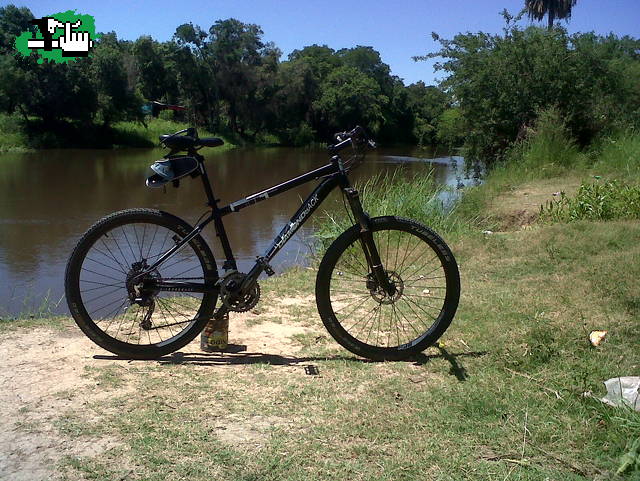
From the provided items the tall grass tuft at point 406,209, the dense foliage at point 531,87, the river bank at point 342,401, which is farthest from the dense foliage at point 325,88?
the river bank at point 342,401

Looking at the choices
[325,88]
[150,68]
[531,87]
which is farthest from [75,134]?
[531,87]

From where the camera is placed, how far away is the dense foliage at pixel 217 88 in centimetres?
4219

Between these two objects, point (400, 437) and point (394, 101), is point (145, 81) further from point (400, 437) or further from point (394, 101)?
point (400, 437)

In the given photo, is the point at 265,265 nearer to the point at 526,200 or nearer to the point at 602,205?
the point at 602,205

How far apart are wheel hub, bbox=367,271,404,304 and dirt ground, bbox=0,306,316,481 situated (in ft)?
1.89

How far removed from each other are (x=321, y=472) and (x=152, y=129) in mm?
47584

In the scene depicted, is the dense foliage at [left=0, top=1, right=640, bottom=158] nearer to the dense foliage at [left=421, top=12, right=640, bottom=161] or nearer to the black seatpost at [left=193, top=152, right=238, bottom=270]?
the dense foliage at [left=421, top=12, right=640, bottom=161]

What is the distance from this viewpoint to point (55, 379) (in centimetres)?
317

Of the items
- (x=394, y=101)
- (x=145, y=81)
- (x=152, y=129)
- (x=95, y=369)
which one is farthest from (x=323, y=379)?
(x=394, y=101)

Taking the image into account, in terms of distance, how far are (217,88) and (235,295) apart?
170 feet

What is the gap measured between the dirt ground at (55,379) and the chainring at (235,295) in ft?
0.96

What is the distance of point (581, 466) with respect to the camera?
2338 mm

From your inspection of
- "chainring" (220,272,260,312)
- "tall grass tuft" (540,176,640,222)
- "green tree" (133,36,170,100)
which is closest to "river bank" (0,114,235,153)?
"green tree" (133,36,170,100)

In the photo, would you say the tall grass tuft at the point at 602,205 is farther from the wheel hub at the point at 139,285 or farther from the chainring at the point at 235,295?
the wheel hub at the point at 139,285
